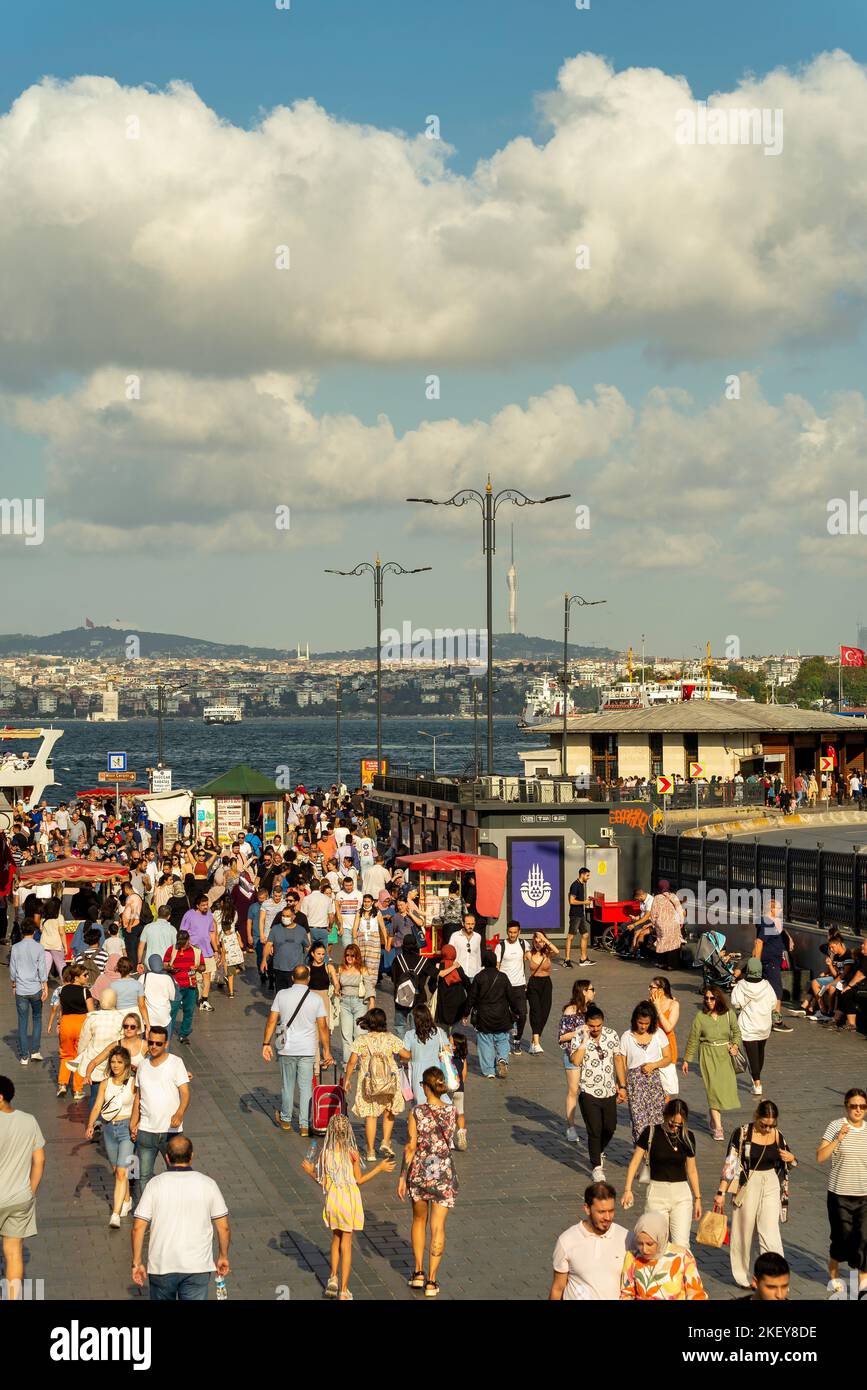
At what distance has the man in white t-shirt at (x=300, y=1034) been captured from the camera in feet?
43.4

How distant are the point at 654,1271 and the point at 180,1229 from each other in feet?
7.95

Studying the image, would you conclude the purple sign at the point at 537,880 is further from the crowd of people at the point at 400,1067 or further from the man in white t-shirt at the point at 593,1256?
the man in white t-shirt at the point at 593,1256

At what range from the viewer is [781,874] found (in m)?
23.0

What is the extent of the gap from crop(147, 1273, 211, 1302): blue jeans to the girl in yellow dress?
135 centimetres

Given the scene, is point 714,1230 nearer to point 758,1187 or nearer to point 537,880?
point 758,1187

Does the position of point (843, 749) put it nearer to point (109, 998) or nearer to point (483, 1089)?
point (483, 1089)

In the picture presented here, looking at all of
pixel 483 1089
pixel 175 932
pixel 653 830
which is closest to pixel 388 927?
pixel 175 932

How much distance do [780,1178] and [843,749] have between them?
43.1m

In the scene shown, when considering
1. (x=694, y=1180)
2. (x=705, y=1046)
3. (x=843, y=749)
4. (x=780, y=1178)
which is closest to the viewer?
(x=780, y=1178)

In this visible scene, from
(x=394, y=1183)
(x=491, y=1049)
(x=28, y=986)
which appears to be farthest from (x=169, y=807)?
(x=394, y=1183)

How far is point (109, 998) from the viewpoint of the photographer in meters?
→ 13.1

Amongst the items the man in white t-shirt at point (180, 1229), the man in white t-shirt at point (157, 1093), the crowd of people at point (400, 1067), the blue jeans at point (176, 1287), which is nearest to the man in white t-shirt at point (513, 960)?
the crowd of people at point (400, 1067)

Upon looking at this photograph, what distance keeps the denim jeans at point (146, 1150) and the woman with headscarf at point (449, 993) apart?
4.71 m

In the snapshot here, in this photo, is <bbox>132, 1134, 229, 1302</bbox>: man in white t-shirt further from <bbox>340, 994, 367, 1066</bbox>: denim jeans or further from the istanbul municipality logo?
the istanbul municipality logo
